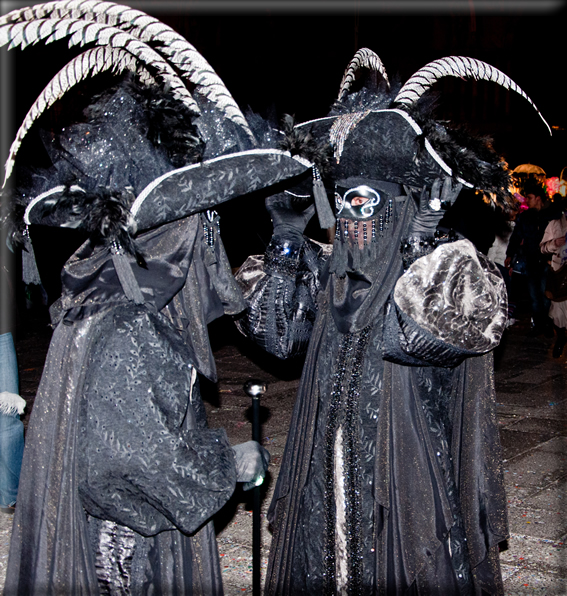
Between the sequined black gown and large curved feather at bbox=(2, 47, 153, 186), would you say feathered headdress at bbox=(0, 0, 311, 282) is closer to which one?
large curved feather at bbox=(2, 47, 153, 186)

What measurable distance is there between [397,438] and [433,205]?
92 cm

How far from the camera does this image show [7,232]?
2.14m

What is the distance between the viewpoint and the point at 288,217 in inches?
119

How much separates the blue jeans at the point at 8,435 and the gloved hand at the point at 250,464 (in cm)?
237

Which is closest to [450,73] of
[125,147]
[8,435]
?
[125,147]

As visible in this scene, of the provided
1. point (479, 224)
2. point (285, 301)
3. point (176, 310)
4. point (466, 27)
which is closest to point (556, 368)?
point (479, 224)

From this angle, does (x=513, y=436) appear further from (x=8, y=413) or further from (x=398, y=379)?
(x=8, y=413)

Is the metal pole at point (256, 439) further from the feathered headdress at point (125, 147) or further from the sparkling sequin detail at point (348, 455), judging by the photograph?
the feathered headdress at point (125, 147)

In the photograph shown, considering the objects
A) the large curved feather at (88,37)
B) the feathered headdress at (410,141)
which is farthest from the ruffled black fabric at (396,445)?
the large curved feather at (88,37)

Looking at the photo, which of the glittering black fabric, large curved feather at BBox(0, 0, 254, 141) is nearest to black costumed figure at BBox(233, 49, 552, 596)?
large curved feather at BBox(0, 0, 254, 141)

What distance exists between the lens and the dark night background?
44.5ft

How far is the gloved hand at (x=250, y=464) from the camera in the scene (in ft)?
7.16

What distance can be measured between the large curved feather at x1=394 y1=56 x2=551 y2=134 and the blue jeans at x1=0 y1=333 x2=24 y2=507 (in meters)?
2.84

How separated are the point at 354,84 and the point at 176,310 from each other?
1502 mm
